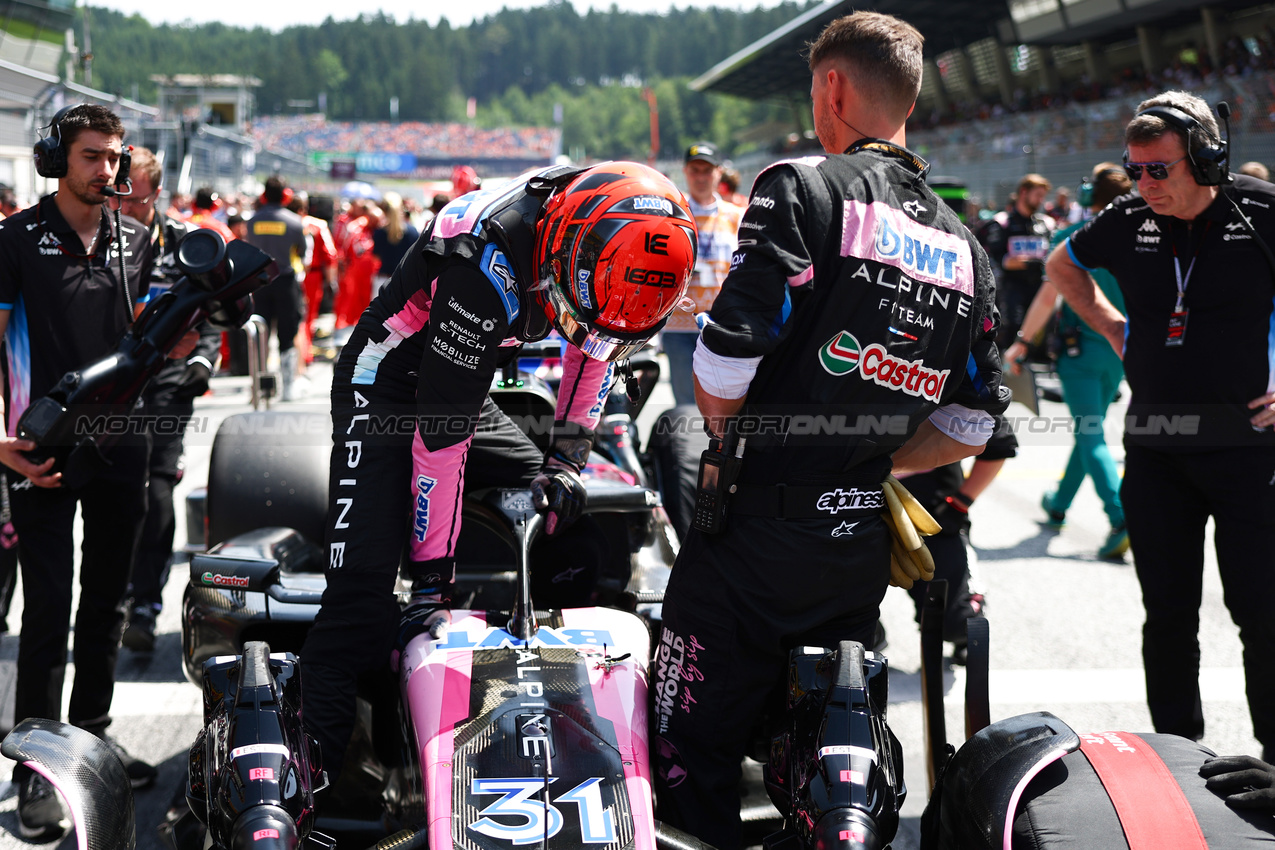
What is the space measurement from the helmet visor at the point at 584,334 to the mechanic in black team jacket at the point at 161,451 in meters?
2.52

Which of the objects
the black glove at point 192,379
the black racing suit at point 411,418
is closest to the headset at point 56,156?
the black racing suit at point 411,418

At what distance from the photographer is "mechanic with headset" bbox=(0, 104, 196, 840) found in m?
3.16

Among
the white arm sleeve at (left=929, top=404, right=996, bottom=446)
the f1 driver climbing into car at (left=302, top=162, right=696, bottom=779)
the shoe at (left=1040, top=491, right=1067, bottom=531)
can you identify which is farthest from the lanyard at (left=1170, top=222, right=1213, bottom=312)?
the shoe at (left=1040, top=491, right=1067, bottom=531)

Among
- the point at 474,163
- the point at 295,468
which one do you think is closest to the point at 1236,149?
the point at 295,468

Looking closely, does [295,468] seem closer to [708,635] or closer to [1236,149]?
[708,635]

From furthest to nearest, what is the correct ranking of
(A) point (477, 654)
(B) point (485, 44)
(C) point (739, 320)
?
(B) point (485, 44) < (A) point (477, 654) < (C) point (739, 320)

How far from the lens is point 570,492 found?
2.82m

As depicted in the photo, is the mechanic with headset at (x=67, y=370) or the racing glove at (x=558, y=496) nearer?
the racing glove at (x=558, y=496)

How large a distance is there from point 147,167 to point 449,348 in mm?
3115

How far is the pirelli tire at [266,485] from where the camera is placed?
4.02m

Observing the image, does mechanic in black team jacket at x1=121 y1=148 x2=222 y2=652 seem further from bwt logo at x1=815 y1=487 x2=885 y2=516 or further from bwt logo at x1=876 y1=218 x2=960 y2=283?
bwt logo at x1=876 y1=218 x2=960 y2=283

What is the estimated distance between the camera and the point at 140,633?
4.32 meters

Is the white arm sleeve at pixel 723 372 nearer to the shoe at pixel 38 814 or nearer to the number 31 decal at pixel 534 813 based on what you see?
the number 31 decal at pixel 534 813

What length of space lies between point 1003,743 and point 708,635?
0.62 m
